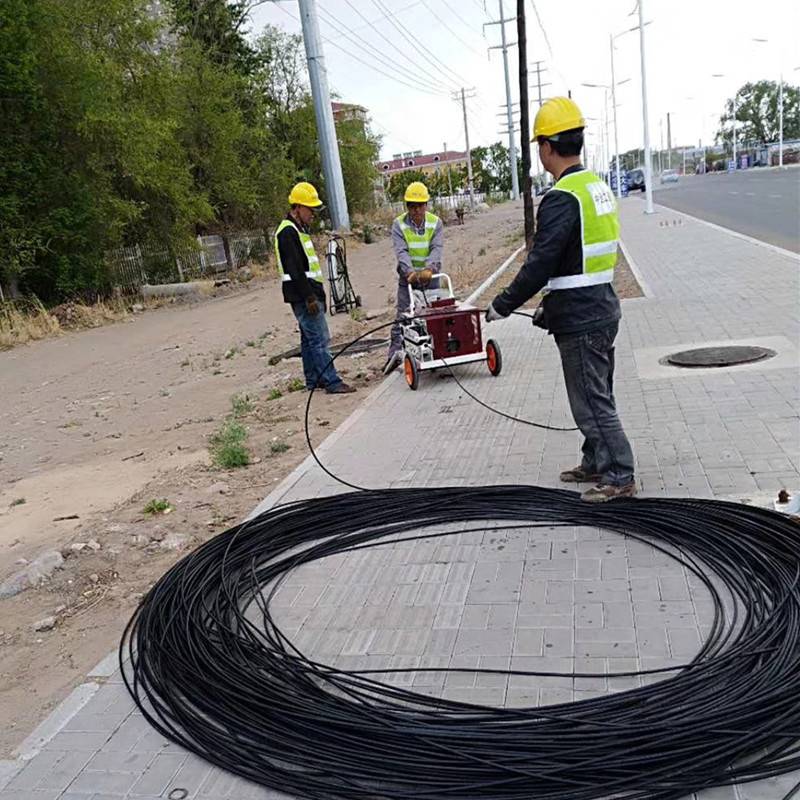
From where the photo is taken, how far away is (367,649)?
3395 mm

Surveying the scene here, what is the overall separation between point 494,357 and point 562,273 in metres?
3.63

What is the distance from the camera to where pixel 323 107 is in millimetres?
25703

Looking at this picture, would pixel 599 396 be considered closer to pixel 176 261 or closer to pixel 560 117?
pixel 560 117

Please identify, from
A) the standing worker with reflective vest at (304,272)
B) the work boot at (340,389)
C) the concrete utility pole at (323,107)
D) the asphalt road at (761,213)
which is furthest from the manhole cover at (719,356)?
the concrete utility pole at (323,107)

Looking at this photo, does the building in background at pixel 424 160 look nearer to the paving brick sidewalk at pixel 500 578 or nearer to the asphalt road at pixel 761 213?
the asphalt road at pixel 761 213

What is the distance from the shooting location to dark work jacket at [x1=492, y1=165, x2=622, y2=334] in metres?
4.11

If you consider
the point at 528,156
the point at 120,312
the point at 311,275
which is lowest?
the point at 120,312

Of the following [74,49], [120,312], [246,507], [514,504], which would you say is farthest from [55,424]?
[74,49]

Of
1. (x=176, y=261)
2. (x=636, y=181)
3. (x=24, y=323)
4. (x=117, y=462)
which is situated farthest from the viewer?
(x=636, y=181)

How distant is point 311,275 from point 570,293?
4.54 m

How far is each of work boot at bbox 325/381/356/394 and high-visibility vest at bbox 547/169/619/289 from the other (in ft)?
15.3

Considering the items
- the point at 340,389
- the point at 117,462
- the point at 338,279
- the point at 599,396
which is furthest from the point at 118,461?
the point at 338,279

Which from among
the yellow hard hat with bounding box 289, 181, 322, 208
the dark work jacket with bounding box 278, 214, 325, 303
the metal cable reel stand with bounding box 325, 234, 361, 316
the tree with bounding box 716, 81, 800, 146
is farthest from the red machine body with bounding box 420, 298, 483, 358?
the tree with bounding box 716, 81, 800, 146

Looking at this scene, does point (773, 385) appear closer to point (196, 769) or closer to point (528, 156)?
point (196, 769)
